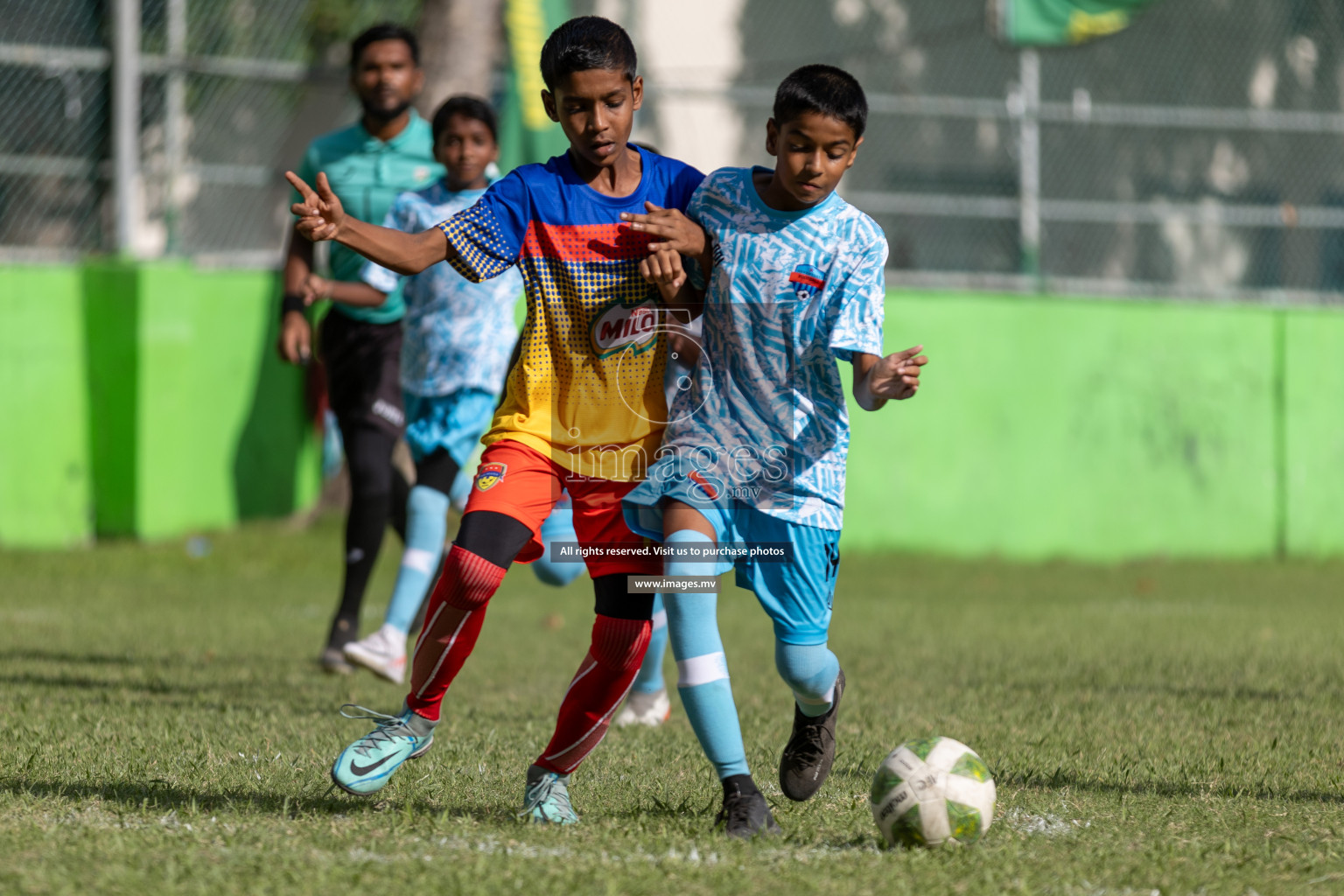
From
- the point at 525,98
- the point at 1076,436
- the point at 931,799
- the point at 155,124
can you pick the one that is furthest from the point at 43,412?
the point at 931,799

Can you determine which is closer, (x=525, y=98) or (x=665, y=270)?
(x=665, y=270)

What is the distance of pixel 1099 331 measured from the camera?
12383mm

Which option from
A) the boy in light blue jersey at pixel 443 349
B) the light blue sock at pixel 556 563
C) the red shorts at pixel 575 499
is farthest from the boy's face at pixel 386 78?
the red shorts at pixel 575 499

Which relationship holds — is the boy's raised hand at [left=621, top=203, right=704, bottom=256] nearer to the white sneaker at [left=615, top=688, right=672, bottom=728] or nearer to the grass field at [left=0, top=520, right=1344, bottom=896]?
the grass field at [left=0, top=520, right=1344, bottom=896]

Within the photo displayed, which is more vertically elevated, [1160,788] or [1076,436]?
[1076,436]

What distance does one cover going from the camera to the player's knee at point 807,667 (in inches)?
149

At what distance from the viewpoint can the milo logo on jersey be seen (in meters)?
3.82

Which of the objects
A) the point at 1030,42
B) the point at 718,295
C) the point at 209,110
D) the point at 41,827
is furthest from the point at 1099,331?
the point at 41,827

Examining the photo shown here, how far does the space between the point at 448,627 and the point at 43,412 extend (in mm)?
8043

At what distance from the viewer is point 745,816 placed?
141 inches

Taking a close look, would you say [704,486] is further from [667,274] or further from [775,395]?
[667,274]

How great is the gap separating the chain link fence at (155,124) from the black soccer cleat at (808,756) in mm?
8580

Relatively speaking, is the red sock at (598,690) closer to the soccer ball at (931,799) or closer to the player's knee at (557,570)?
the soccer ball at (931,799)

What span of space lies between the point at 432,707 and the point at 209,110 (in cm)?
907
